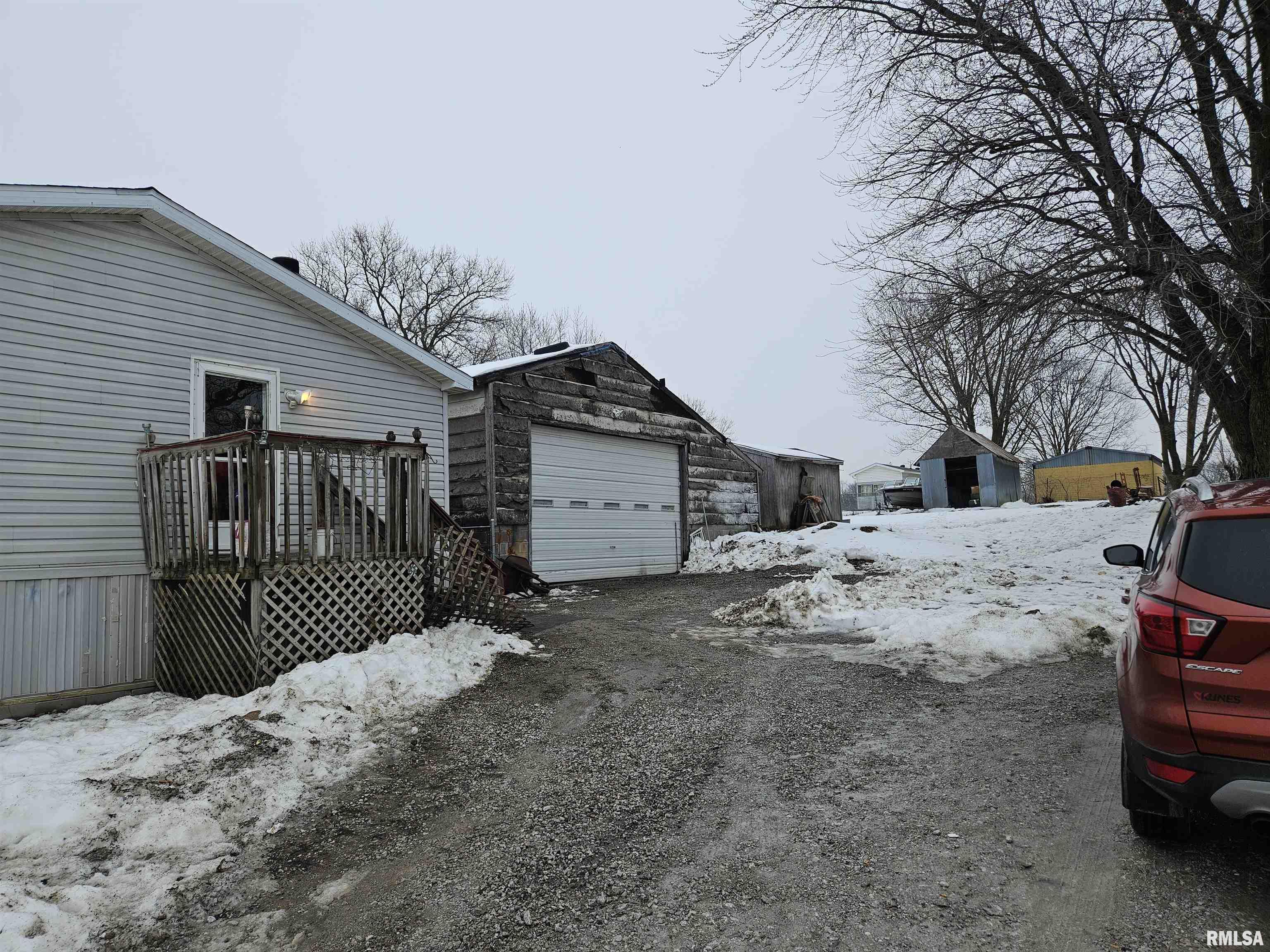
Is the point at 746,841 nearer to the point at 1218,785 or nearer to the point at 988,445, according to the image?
the point at 1218,785

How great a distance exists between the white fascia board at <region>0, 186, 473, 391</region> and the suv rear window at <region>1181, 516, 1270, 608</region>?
27.2ft

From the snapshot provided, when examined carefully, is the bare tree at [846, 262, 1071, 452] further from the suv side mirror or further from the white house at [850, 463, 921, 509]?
the white house at [850, 463, 921, 509]

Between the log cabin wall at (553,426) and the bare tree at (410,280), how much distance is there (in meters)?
20.4

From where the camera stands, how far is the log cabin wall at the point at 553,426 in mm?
11344

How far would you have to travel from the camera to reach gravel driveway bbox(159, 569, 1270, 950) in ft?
8.29

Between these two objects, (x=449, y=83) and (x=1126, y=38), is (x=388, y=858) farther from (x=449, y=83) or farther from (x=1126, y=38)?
(x=449, y=83)

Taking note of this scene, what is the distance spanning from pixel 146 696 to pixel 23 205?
4.50m

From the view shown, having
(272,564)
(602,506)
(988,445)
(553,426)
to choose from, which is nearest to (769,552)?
(602,506)

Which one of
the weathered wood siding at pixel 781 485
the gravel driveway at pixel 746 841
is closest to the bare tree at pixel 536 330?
the weathered wood siding at pixel 781 485

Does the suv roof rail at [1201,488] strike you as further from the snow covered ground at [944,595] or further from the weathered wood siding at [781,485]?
the weathered wood siding at [781,485]

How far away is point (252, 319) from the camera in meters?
7.89

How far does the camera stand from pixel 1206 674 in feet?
7.99

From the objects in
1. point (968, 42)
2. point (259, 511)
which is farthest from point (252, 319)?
point (968, 42)

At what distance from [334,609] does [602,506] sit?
7721 millimetres
